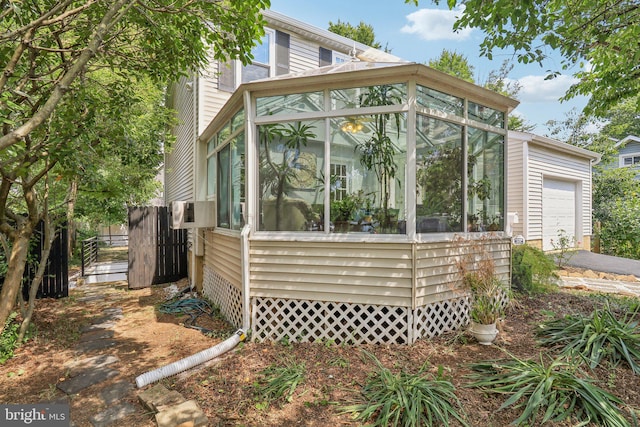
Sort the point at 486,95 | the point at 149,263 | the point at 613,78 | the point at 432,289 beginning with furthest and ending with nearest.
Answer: the point at 149,263 < the point at 613,78 < the point at 486,95 < the point at 432,289

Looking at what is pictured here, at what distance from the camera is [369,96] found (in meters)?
4.11

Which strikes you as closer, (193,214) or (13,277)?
(13,277)

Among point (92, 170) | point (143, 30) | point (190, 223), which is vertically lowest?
point (190, 223)

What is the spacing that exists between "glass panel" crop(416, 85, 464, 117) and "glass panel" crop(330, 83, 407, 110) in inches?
9.8

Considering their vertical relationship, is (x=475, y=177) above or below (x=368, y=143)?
below

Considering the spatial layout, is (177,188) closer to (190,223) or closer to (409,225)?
(190,223)

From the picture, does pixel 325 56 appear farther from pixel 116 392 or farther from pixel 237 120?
pixel 116 392

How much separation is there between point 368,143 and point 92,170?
11.1 feet

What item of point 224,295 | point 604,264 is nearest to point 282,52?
point 224,295

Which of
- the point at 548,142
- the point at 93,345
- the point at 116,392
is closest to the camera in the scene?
the point at 116,392

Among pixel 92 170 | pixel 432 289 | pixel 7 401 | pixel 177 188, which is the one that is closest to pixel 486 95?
pixel 432 289

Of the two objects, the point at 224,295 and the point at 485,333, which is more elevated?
the point at 224,295

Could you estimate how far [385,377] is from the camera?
9.95 feet

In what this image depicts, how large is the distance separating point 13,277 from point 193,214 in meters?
2.64
